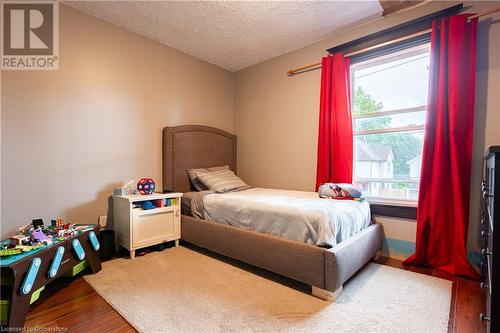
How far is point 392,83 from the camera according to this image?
8.42ft

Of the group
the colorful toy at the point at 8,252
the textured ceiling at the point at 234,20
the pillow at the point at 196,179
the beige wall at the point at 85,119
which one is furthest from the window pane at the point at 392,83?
the colorful toy at the point at 8,252

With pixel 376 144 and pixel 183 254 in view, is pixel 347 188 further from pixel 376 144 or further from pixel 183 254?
pixel 183 254

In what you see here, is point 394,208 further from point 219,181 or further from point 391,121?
point 219,181

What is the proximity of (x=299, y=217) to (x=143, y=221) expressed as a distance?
1577 mm

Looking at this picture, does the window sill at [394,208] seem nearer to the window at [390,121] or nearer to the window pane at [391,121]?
the window at [390,121]

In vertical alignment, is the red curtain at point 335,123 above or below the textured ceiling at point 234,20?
below

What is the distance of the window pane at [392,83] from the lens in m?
2.38

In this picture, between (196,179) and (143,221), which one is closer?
(143,221)

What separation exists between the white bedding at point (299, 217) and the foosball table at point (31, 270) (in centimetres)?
119

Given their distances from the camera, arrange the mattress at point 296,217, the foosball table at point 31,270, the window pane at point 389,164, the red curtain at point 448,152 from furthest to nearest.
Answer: the window pane at point 389,164 → the red curtain at point 448,152 → the mattress at point 296,217 → the foosball table at point 31,270

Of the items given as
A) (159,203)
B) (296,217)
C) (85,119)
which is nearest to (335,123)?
(296,217)

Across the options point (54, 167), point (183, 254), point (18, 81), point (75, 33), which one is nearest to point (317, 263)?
point (183, 254)

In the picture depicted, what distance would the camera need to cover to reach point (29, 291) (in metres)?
1.39

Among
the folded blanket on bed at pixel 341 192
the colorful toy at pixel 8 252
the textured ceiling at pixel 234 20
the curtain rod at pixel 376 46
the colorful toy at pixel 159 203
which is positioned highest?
the textured ceiling at pixel 234 20
